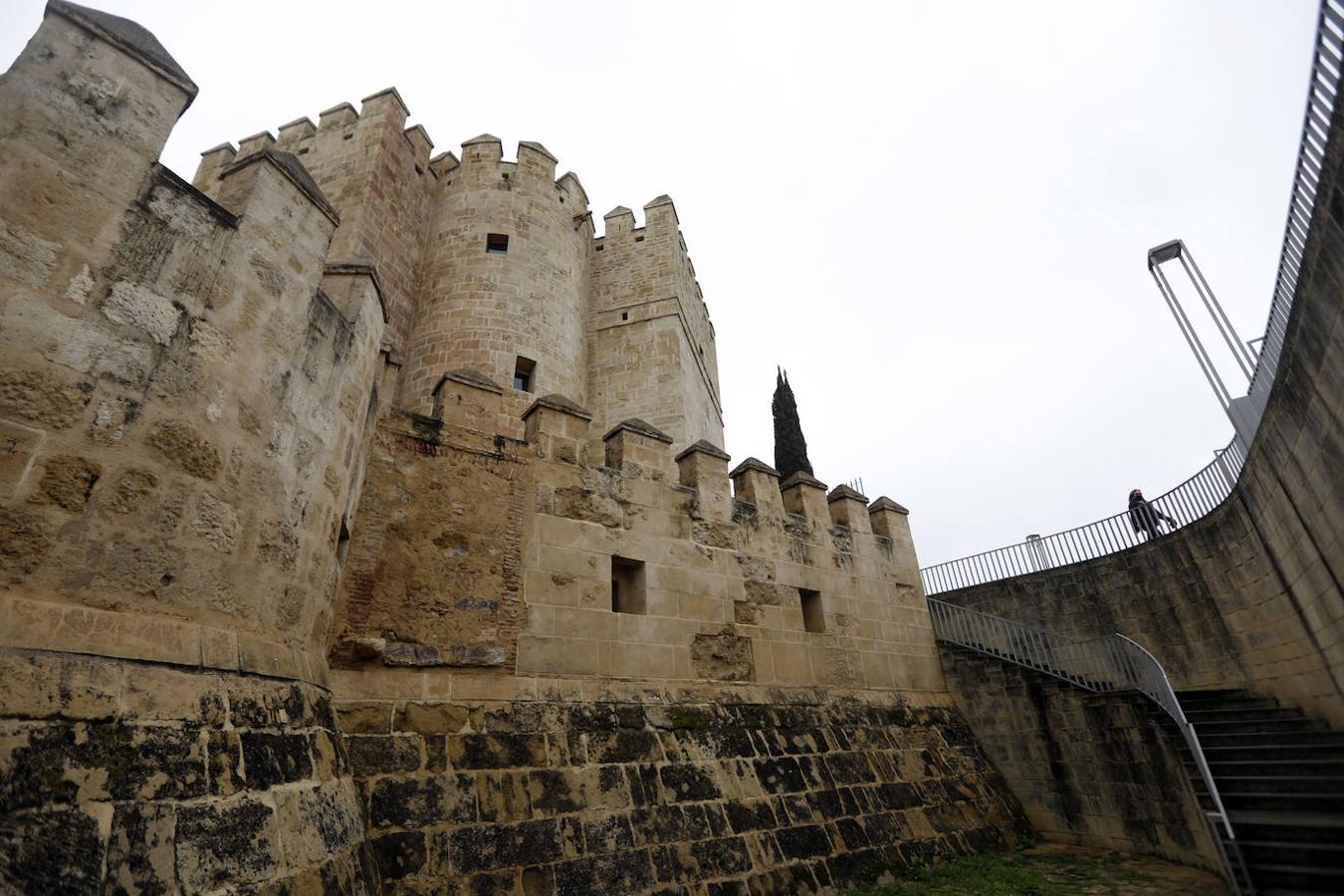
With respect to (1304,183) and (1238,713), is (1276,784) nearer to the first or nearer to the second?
(1238,713)

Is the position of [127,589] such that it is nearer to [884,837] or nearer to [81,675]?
[81,675]

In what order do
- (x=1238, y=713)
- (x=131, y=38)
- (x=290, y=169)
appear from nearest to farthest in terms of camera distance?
(x=131, y=38)
(x=290, y=169)
(x=1238, y=713)

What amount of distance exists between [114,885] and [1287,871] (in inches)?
310

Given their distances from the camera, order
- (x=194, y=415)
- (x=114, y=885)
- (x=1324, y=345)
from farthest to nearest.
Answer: (x=1324, y=345), (x=194, y=415), (x=114, y=885)

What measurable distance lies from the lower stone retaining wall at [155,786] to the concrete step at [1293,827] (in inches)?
286

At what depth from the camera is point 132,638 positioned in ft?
8.90

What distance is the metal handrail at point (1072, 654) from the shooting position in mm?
7223

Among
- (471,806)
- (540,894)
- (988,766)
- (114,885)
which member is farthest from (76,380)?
(988,766)

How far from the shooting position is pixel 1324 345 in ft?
15.8

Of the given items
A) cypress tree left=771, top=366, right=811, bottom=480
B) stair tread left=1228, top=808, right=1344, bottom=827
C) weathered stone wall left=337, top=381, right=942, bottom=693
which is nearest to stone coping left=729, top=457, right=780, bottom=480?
weathered stone wall left=337, top=381, right=942, bottom=693

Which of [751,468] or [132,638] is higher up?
[751,468]

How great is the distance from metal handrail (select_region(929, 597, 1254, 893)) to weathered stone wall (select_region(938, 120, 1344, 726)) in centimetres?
122

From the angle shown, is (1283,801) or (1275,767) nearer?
(1283,801)

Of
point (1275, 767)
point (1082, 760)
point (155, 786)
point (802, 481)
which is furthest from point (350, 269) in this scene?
point (1275, 767)
